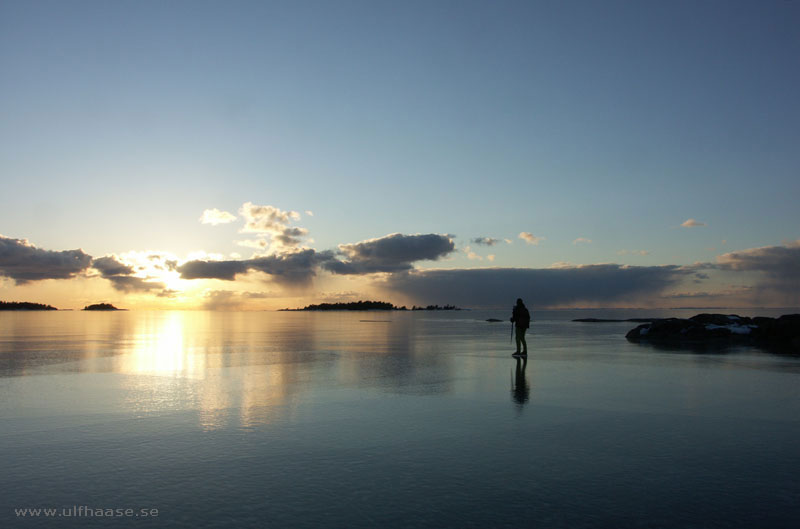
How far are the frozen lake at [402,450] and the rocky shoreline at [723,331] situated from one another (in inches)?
747

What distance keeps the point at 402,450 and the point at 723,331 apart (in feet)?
117

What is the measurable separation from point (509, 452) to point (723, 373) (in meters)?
13.5

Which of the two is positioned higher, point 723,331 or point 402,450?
point 723,331

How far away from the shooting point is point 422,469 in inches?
304

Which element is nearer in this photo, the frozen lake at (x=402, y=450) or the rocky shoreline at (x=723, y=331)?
the frozen lake at (x=402, y=450)

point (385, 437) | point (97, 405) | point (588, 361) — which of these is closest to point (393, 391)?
point (385, 437)

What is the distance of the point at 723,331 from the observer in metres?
36.5

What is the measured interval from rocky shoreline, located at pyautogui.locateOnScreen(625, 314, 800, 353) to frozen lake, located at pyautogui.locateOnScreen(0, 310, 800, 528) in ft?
62.2

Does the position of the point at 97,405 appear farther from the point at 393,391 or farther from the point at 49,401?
the point at 393,391

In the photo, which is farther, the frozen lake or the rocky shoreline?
the rocky shoreline

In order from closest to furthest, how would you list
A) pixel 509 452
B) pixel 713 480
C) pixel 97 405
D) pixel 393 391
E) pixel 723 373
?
pixel 713 480
pixel 509 452
pixel 97 405
pixel 393 391
pixel 723 373

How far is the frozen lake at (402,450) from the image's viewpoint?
6270 mm

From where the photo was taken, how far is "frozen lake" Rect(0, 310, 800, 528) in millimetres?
6270

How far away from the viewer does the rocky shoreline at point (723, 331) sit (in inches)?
1283
